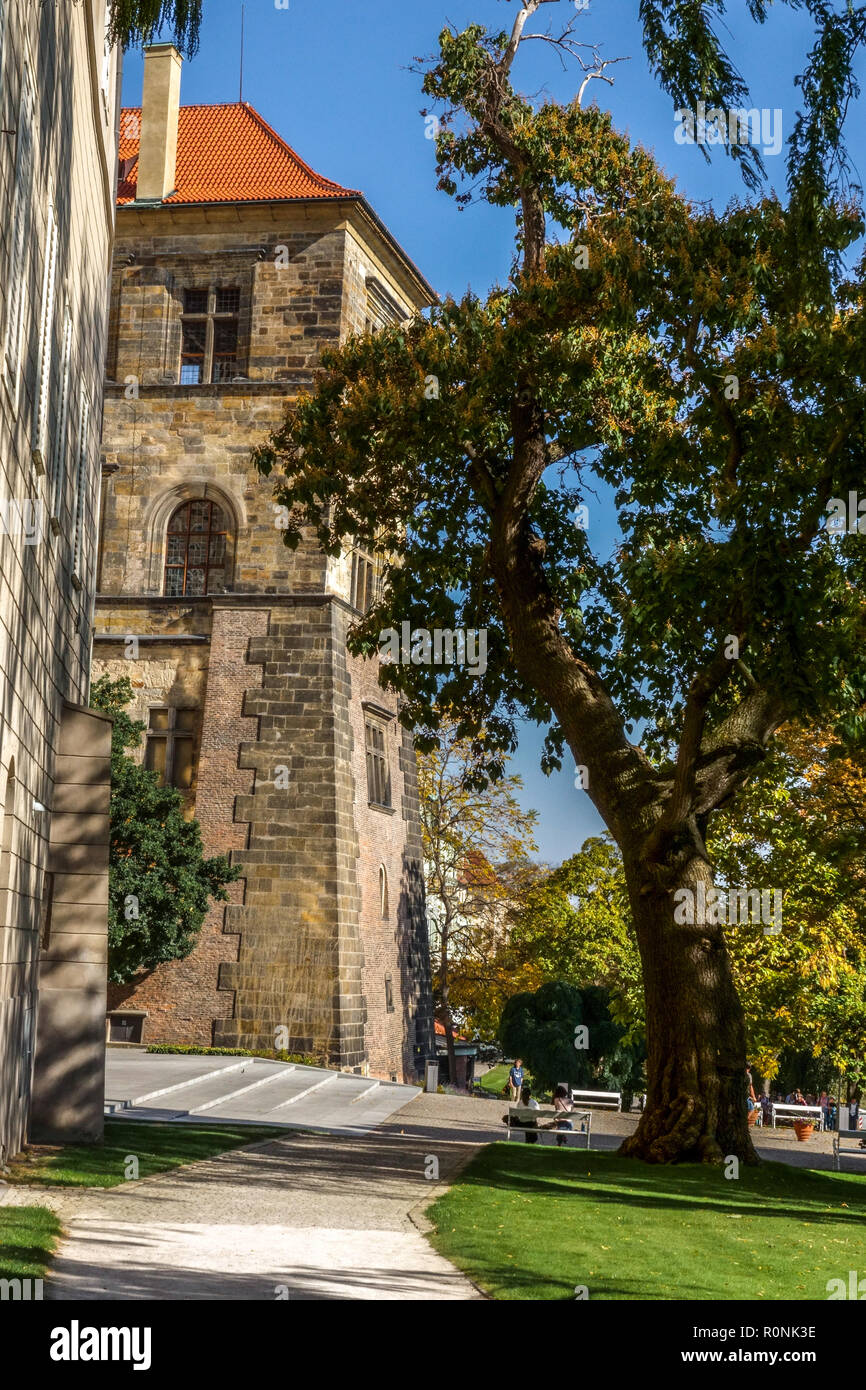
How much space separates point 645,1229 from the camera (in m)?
10.2

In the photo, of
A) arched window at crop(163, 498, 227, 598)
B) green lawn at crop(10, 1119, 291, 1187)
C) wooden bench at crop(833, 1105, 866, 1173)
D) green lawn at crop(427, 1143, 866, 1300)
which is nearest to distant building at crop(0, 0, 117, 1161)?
green lawn at crop(10, 1119, 291, 1187)

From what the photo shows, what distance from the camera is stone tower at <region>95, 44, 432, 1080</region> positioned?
30766mm

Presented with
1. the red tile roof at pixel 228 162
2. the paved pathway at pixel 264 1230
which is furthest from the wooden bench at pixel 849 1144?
the red tile roof at pixel 228 162

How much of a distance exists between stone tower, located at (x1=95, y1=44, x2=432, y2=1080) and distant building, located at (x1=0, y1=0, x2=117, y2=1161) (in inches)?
582

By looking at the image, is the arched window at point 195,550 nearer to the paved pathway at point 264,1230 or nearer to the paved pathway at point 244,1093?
the paved pathway at point 244,1093

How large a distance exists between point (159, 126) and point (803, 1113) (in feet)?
93.3

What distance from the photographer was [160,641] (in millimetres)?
32875

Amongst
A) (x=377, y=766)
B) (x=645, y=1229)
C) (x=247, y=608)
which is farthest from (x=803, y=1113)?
(x=645, y=1229)

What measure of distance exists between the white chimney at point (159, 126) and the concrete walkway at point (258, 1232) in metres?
26.4

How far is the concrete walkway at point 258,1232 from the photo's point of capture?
729 centimetres

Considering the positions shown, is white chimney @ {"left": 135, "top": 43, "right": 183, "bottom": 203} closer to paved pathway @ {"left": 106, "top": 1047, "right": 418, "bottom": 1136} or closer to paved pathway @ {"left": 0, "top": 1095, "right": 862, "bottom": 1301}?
paved pathway @ {"left": 106, "top": 1047, "right": 418, "bottom": 1136}

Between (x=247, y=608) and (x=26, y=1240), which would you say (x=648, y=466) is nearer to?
(x=26, y=1240)
